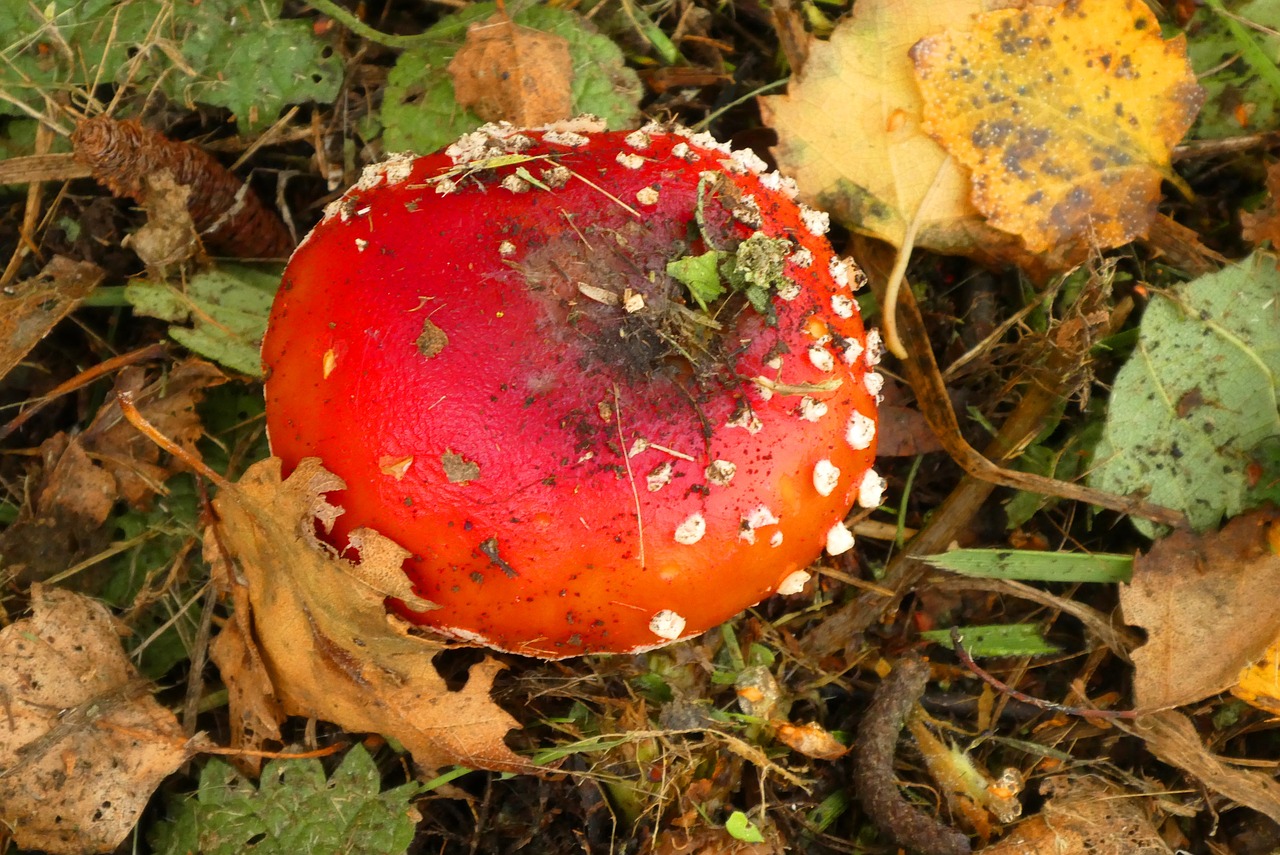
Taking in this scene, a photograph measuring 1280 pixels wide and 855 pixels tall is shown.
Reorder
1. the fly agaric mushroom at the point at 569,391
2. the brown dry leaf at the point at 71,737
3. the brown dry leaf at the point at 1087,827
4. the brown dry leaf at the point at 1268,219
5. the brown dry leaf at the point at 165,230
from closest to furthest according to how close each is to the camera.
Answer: the fly agaric mushroom at the point at 569,391 → the brown dry leaf at the point at 71,737 → the brown dry leaf at the point at 1087,827 → the brown dry leaf at the point at 165,230 → the brown dry leaf at the point at 1268,219

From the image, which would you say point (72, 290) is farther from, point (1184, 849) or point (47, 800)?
point (1184, 849)

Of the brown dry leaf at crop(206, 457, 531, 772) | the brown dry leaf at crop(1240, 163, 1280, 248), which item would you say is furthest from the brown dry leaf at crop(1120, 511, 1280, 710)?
the brown dry leaf at crop(206, 457, 531, 772)

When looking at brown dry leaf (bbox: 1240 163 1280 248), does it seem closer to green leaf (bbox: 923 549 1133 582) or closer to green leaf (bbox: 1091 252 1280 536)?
green leaf (bbox: 1091 252 1280 536)

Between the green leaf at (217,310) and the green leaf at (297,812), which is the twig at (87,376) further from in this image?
the green leaf at (297,812)

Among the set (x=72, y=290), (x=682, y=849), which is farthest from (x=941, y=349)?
(x=72, y=290)

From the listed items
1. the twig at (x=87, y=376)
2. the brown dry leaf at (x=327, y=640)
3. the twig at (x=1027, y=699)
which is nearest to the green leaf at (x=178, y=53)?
the twig at (x=87, y=376)
